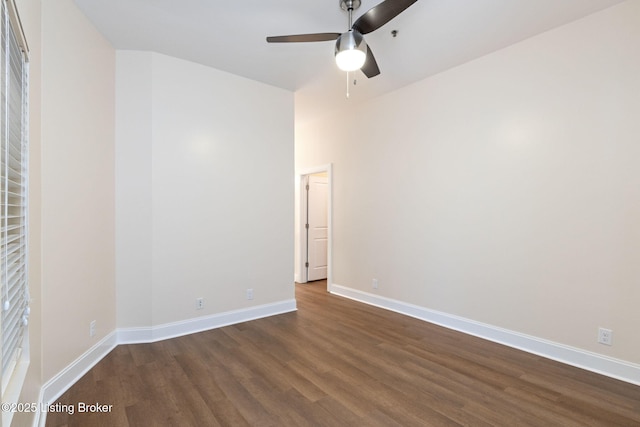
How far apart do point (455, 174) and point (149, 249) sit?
343cm

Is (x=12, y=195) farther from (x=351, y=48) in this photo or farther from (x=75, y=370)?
(x=351, y=48)

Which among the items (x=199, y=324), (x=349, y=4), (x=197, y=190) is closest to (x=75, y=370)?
(x=199, y=324)

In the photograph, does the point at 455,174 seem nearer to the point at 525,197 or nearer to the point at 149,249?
the point at 525,197

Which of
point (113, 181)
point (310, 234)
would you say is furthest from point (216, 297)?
point (310, 234)

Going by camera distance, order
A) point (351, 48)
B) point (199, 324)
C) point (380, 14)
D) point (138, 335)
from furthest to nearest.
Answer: point (199, 324) → point (138, 335) → point (351, 48) → point (380, 14)

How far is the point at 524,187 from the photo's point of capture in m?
2.92

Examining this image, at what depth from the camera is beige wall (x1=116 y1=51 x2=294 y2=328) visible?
3043 millimetres

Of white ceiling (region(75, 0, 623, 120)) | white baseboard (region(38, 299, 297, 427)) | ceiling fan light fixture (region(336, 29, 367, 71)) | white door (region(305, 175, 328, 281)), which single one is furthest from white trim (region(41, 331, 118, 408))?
white door (region(305, 175, 328, 281))

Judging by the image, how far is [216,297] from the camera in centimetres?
351

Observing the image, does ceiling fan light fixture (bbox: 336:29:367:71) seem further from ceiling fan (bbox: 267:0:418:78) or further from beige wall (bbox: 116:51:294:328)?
beige wall (bbox: 116:51:294:328)

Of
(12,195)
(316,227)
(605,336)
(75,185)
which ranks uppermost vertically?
(75,185)

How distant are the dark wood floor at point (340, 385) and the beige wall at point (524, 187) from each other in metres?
0.56

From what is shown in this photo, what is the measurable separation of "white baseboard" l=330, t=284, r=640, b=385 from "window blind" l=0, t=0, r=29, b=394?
363 cm

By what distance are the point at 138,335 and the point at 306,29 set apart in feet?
11.1
